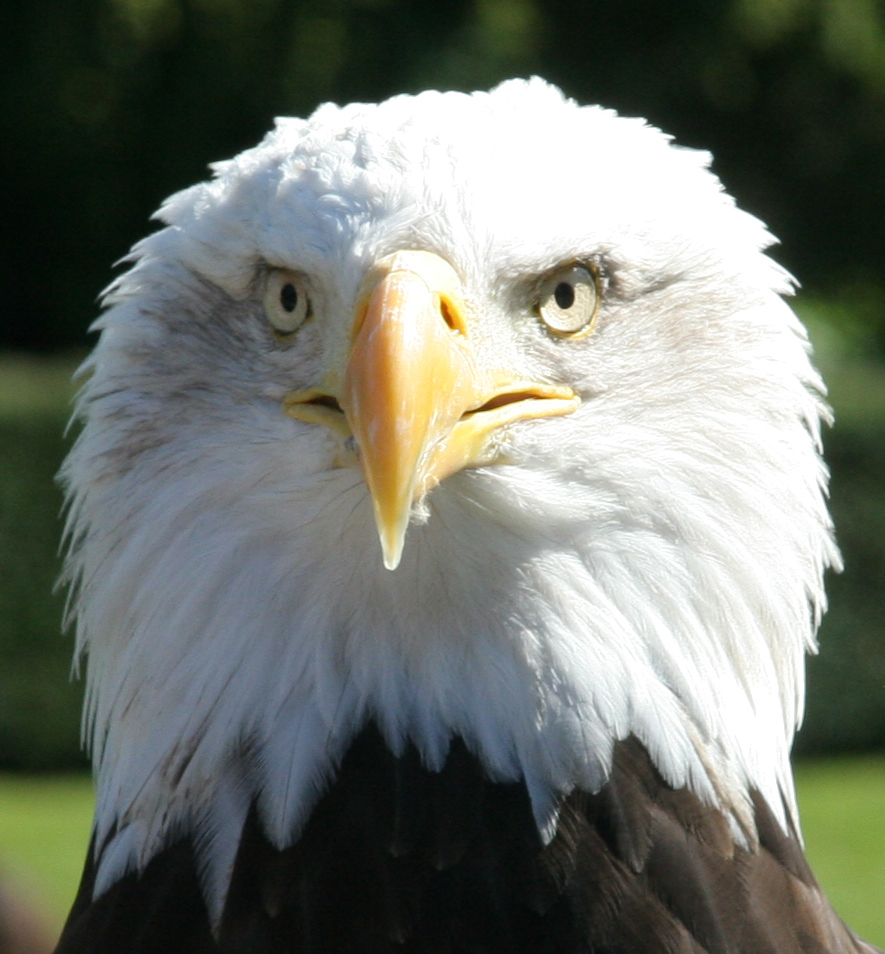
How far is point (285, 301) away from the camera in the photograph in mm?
2932

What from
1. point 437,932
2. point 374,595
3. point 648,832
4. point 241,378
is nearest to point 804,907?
point 648,832

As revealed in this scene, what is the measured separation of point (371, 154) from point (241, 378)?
512 mm

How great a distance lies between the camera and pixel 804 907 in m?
2.80

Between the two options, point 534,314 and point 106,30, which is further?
point 106,30

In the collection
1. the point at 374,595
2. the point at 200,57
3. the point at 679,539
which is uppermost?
the point at 200,57

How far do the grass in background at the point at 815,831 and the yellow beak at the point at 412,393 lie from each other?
6.46 m

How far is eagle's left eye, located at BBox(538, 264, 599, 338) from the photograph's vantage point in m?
2.90

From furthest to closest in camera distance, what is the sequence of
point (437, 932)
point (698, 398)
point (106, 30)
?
point (106, 30) < point (698, 398) < point (437, 932)

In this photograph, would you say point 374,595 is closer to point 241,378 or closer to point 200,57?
point 241,378

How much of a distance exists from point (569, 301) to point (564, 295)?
17mm

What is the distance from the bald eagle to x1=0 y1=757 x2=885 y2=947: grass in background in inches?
237

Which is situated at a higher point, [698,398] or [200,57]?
[200,57]

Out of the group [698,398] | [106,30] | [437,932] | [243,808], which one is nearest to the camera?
[437,932]

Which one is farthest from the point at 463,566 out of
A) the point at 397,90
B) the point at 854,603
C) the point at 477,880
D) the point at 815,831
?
the point at 397,90
